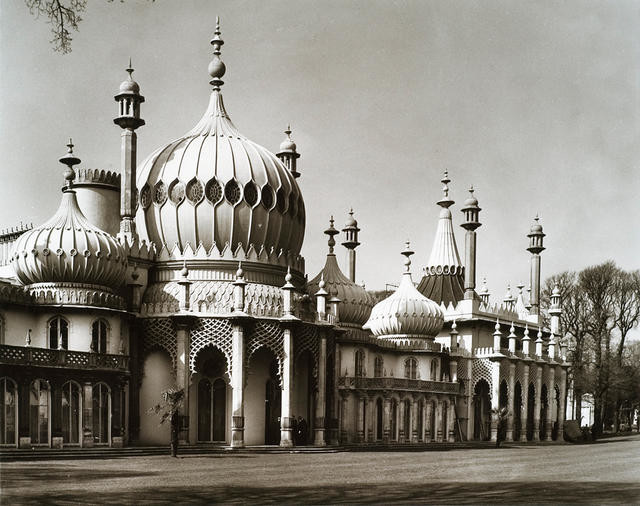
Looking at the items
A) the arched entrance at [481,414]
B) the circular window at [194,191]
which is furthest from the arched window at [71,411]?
the arched entrance at [481,414]

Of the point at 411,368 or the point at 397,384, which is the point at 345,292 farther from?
the point at 411,368

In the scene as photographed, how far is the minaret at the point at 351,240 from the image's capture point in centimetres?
7000

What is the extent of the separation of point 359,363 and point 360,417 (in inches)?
124

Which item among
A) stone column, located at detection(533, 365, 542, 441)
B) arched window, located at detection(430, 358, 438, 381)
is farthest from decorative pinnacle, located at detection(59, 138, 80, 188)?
stone column, located at detection(533, 365, 542, 441)

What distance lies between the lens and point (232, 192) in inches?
1873

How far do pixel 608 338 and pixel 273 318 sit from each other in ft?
132

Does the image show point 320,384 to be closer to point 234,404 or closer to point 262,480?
point 234,404

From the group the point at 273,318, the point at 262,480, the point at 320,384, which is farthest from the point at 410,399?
the point at 262,480

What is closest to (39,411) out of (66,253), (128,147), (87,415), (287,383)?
(87,415)

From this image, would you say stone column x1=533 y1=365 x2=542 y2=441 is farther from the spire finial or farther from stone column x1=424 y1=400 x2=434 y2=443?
the spire finial

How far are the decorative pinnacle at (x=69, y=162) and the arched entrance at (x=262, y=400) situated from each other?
11.7 metres

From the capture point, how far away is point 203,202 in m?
47.2

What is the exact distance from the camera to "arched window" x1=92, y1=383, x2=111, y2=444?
39.0m

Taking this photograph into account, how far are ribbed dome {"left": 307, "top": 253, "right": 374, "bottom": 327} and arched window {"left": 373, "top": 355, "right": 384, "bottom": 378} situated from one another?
2504mm
